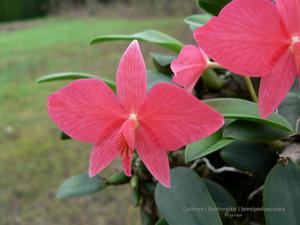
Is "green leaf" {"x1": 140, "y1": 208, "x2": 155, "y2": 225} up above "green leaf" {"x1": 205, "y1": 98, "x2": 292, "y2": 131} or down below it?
below

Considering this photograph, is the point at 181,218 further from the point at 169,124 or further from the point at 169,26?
the point at 169,26

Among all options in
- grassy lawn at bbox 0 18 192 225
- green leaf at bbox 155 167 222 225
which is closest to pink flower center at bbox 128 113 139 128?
green leaf at bbox 155 167 222 225

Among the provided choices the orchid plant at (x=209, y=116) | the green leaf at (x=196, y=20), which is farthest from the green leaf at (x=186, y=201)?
the green leaf at (x=196, y=20)

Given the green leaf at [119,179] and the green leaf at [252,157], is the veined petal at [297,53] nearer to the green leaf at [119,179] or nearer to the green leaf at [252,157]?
the green leaf at [252,157]

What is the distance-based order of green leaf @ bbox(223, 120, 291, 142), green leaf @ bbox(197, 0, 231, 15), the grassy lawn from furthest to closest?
the grassy lawn
green leaf @ bbox(197, 0, 231, 15)
green leaf @ bbox(223, 120, 291, 142)

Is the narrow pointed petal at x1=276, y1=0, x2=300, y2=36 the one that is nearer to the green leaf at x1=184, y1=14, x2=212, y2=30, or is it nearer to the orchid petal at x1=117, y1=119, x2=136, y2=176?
the orchid petal at x1=117, y1=119, x2=136, y2=176

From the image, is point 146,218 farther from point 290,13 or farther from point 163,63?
point 290,13
